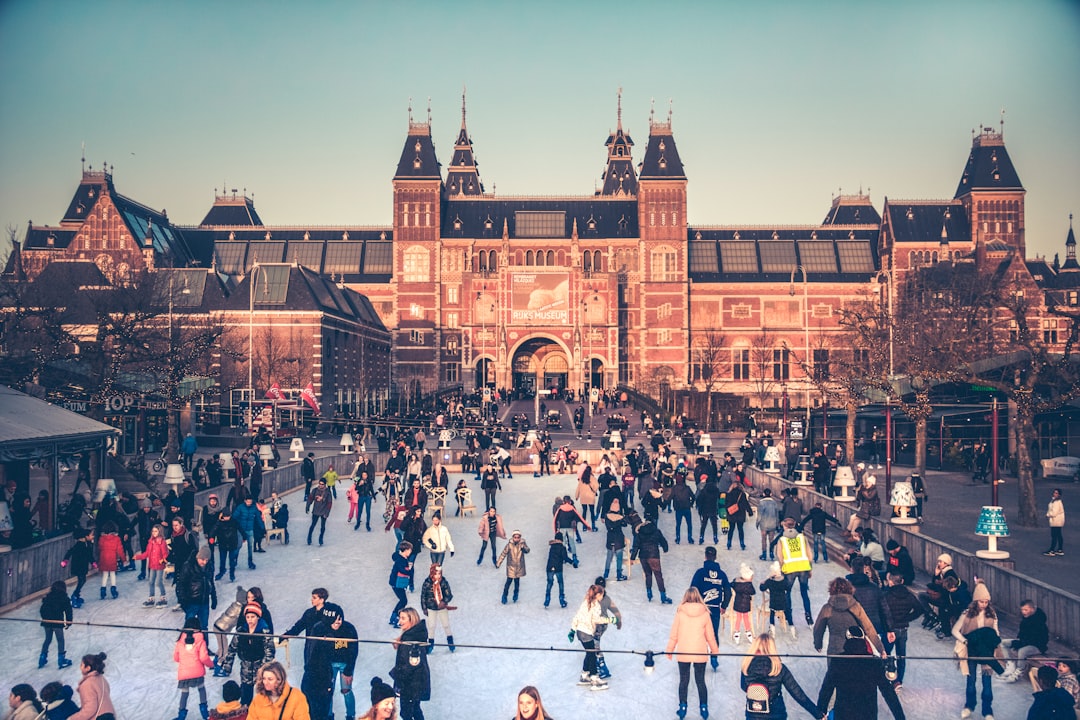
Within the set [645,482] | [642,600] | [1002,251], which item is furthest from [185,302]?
[1002,251]

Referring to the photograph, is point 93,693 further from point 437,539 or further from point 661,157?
point 661,157

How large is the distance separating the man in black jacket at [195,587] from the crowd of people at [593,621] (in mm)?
20

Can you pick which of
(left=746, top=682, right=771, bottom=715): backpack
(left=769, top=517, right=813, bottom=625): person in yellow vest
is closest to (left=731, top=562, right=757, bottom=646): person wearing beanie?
(left=769, top=517, right=813, bottom=625): person in yellow vest

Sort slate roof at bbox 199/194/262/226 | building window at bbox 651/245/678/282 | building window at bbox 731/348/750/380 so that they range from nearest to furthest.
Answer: building window at bbox 651/245/678/282 < building window at bbox 731/348/750/380 < slate roof at bbox 199/194/262/226

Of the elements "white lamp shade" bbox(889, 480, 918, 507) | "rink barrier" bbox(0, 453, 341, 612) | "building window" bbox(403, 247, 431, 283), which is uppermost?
"building window" bbox(403, 247, 431, 283)

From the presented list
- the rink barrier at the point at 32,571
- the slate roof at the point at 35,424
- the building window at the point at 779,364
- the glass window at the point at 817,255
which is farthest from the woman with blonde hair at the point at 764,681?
the glass window at the point at 817,255

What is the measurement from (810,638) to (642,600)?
274 cm

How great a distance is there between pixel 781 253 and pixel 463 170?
106 ft

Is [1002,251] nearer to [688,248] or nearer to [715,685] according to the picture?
[688,248]

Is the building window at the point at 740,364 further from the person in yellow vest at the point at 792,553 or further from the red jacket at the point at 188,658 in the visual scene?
the red jacket at the point at 188,658

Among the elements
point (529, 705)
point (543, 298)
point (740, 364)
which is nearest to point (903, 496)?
point (529, 705)

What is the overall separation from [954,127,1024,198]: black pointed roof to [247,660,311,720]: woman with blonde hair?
75.0 m

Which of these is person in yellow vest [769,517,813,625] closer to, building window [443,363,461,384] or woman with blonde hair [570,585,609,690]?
woman with blonde hair [570,585,609,690]

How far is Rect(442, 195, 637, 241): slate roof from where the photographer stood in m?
73.9
